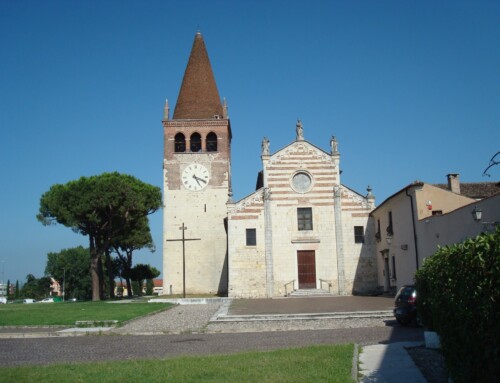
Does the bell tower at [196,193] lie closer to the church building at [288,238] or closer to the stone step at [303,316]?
the church building at [288,238]

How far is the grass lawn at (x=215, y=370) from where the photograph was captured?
24.2 feet

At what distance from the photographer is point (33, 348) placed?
40.4ft

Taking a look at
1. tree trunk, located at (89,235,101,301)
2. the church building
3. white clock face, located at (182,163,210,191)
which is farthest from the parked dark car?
tree trunk, located at (89,235,101,301)

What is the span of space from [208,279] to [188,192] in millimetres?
7334

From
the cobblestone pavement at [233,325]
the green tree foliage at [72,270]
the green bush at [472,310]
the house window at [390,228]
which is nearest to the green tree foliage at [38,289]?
the green tree foliage at [72,270]

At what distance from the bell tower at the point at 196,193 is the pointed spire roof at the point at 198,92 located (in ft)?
0.29

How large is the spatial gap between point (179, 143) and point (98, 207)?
31.1 ft

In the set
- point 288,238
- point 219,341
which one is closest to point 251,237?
point 288,238

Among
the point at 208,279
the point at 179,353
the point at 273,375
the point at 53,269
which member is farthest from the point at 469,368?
the point at 53,269

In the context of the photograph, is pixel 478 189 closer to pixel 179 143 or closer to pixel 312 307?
pixel 312 307

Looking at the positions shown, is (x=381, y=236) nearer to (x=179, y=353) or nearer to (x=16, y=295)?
(x=179, y=353)

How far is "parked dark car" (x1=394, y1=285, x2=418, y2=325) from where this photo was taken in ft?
51.2

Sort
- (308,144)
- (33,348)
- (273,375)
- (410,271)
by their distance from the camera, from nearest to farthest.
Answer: (273,375) → (33,348) → (410,271) → (308,144)

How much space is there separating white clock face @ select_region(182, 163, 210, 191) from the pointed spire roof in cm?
460
